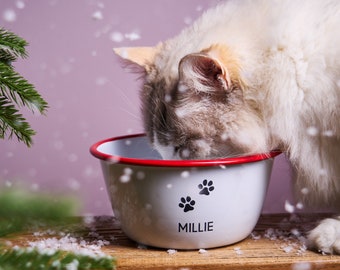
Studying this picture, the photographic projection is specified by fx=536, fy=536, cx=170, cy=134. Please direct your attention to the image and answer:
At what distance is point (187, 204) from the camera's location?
98 cm

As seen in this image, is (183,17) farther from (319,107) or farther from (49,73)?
(319,107)

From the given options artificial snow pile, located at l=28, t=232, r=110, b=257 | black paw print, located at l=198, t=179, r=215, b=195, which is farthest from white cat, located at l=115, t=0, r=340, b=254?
artificial snow pile, located at l=28, t=232, r=110, b=257

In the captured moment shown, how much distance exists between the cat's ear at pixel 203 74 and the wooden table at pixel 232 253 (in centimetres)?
31

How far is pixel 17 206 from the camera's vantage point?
128cm

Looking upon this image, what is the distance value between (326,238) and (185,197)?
0.28 meters

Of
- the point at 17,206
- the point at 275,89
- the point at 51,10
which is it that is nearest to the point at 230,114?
the point at 275,89

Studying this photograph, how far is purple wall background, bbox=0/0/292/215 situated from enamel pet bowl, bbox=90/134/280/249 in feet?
1.60

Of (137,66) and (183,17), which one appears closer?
(137,66)

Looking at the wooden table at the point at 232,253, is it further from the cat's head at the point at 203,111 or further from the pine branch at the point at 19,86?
the pine branch at the point at 19,86

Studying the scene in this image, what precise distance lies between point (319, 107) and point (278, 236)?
29 cm

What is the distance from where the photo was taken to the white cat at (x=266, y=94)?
3.32 ft

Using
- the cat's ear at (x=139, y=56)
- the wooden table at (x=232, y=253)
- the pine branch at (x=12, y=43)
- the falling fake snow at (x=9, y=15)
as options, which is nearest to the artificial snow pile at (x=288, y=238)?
the wooden table at (x=232, y=253)

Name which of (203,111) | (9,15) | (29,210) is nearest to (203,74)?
(203,111)

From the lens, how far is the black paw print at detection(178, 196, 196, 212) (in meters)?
0.98
